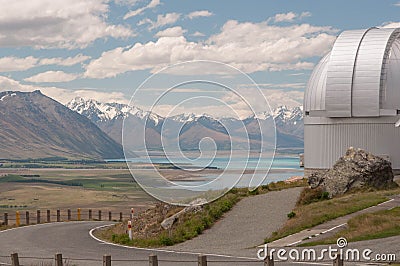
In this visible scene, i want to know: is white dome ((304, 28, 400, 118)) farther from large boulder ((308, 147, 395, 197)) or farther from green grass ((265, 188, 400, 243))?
green grass ((265, 188, 400, 243))

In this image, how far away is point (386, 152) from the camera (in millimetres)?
43562

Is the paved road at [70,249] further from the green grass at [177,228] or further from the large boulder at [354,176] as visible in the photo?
the large boulder at [354,176]

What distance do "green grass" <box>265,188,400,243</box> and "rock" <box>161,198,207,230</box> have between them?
4.24 metres

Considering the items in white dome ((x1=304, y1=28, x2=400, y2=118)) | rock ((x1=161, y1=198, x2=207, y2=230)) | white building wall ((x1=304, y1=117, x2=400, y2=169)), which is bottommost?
rock ((x1=161, y1=198, x2=207, y2=230))

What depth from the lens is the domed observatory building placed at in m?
42.2

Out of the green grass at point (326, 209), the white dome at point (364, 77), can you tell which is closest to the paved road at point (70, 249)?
the green grass at point (326, 209)

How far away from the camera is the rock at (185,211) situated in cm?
3031

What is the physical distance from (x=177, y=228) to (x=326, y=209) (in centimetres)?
641

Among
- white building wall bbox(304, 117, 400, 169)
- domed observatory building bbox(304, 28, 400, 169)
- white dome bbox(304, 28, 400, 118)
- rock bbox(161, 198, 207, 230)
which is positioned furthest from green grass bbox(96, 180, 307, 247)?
white building wall bbox(304, 117, 400, 169)

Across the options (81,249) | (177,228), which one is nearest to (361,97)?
(177,228)

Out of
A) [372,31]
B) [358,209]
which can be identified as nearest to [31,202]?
[372,31]

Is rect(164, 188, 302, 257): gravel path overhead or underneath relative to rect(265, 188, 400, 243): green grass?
underneath

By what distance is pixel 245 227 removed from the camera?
28.8m

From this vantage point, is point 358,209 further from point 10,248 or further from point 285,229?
point 10,248
